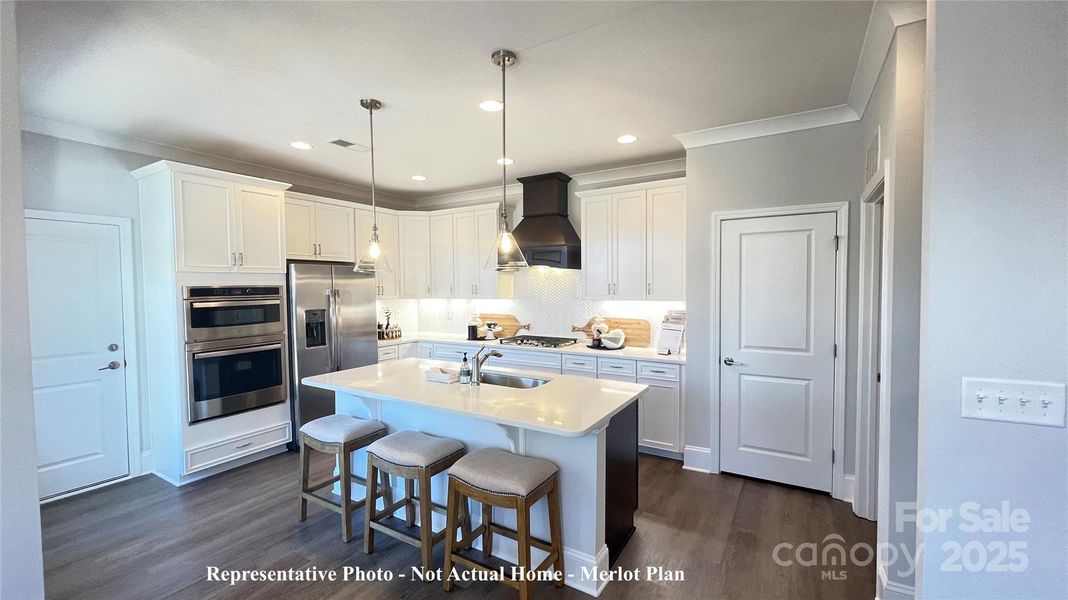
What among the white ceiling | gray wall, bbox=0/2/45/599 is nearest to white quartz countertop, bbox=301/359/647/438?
gray wall, bbox=0/2/45/599

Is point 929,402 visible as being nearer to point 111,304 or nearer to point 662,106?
point 662,106

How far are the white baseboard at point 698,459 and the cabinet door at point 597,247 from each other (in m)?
1.52

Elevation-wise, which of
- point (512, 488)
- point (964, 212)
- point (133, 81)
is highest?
point (133, 81)

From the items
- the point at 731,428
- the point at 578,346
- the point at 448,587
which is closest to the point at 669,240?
the point at 578,346

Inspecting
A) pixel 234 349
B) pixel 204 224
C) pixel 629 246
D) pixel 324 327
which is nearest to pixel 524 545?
pixel 629 246

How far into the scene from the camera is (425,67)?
2.28m

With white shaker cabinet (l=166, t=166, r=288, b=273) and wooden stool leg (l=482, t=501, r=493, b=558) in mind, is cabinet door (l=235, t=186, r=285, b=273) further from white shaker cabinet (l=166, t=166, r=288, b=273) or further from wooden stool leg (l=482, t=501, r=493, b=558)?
wooden stool leg (l=482, t=501, r=493, b=558)

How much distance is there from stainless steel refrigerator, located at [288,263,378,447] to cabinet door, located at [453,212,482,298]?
1.04m

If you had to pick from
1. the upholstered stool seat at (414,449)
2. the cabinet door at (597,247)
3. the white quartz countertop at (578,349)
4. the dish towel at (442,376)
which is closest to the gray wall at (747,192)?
the white quartz countertop at (578,349)

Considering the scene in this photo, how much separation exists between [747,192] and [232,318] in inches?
161

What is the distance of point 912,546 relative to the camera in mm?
1893

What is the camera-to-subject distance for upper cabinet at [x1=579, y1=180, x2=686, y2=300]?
12.6 ft

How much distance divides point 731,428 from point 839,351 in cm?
92

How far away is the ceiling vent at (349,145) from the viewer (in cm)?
344
